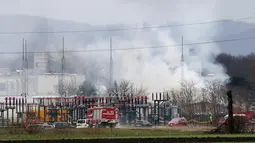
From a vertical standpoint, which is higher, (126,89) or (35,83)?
(35,83)

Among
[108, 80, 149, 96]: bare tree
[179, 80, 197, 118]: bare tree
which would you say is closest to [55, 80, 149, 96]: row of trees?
[108, 80, 149, 96]: bare tree

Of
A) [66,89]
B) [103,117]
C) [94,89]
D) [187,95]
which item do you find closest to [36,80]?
[66,89]

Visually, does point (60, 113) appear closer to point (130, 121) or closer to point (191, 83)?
point (130, 121)

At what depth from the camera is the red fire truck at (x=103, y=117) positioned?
58.9 metres

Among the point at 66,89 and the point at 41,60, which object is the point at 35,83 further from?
the point at 66,89

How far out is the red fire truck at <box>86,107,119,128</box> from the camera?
193 feet

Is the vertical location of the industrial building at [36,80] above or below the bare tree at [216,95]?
above

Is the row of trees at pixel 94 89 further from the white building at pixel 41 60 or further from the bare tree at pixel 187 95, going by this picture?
the bare tree at pixel 187 95

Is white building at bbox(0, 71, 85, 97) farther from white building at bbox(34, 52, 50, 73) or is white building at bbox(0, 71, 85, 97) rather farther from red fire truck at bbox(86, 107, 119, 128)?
red fire truck at bbox(86, 107, 119, 128)

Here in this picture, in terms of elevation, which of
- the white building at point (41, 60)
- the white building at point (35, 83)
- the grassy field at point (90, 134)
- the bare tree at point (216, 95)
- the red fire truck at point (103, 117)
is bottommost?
the grassy field at point (90, 134)

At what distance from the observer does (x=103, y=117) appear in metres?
59.8

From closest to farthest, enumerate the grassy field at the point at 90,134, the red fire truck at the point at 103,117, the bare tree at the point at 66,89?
the grassy field at the point at 90,134 → the red fire truck at the point at 103,117 → the bare tree at the point at 66,89

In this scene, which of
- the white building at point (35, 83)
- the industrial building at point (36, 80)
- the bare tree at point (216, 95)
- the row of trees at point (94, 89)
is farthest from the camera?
the white building at point (35, 83)

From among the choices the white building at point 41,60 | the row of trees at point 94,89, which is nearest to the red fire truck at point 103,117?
the row of trees at point 94,89
